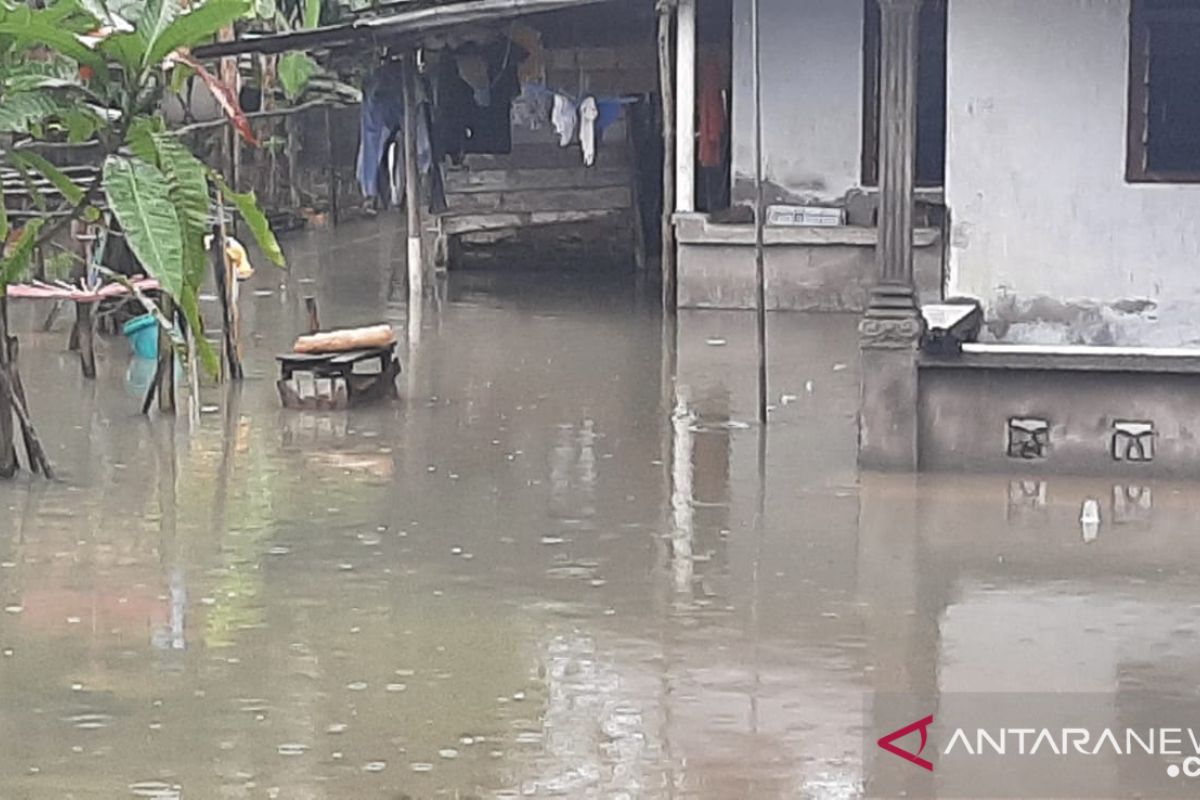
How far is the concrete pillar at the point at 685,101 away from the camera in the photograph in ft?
62.9

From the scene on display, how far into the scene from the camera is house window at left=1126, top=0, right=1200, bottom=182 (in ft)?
40.1

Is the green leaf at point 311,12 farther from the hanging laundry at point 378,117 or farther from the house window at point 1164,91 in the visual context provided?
the house window at point 1164,91

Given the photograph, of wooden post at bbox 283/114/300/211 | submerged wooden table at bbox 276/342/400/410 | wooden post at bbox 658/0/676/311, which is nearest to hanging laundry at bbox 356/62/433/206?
wooden post at bbox 658/0/676/311

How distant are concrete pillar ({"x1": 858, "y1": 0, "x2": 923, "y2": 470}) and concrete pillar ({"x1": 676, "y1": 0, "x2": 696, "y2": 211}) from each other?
7.55m

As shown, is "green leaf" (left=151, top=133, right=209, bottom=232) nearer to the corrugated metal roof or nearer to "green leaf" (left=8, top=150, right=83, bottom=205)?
"green leaf" (left=8, top=150, right=83, bottom=205)

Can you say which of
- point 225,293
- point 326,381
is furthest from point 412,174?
point 326,381

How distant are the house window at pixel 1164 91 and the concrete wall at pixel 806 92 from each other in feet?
24.3

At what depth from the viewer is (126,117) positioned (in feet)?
32.9

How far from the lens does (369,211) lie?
1325 inches

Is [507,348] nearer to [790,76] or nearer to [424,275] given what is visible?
[790,76]

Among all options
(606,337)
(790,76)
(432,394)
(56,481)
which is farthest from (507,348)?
(56,481)

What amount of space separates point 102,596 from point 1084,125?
6.25m

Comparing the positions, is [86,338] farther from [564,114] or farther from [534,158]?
[534,158]

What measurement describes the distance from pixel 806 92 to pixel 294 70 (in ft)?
15.2
